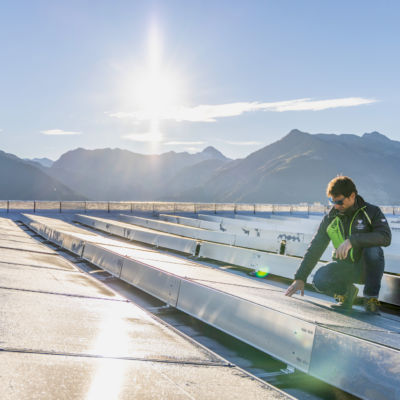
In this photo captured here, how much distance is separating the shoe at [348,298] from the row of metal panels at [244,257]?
1.71 meters

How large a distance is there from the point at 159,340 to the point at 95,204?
99.3 ft

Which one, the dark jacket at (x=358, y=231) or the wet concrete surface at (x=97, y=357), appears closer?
the wet concrete surface at (x=97, y=357)

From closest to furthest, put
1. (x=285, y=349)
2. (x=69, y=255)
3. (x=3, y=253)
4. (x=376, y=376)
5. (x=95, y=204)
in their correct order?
(x=376, y=376) → (x=285, y=349) → (x=3, y=253) → (x=69, y=255) → (x=95, y=204)

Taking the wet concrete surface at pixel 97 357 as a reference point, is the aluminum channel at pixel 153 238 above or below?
below

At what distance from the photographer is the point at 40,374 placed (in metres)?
2.14

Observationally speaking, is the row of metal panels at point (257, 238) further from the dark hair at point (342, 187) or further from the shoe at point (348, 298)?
the dark hair at point (342, 187)

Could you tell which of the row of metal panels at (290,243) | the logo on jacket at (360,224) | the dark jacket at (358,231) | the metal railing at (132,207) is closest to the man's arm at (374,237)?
the dark jacket at (358,231)

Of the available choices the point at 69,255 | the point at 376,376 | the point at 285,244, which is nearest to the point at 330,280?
the point at 376,376

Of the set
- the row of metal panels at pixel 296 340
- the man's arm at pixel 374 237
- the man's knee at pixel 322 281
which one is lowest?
the row of metal panels at pixel 296 340

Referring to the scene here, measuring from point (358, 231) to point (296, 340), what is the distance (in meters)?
1.64

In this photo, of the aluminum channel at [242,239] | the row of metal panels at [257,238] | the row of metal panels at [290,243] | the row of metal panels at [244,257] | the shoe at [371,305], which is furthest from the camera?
the aluminum channel at [242,239]

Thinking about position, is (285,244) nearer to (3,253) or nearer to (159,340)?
(3,253)

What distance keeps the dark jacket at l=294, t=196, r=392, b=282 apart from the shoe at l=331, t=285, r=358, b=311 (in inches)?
14.7

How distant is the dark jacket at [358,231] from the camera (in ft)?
14.8
